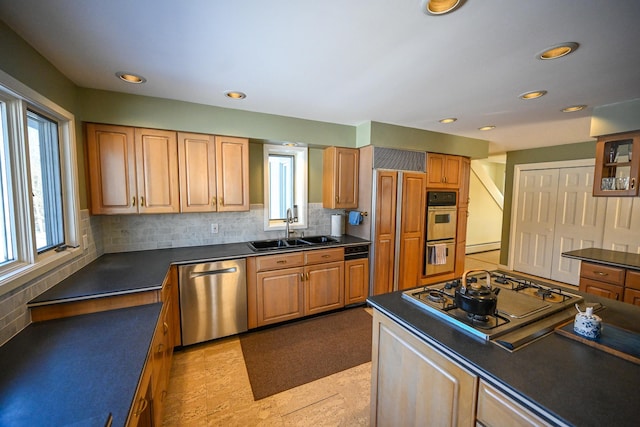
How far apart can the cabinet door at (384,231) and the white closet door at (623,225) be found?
336cm

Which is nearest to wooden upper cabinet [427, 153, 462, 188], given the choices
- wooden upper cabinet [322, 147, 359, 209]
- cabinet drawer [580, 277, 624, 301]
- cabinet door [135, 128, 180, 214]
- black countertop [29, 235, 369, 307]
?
wooden upper cabinet [322, 147, 359, 209]

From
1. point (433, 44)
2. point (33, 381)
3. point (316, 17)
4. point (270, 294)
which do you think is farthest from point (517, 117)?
point (33, 381)

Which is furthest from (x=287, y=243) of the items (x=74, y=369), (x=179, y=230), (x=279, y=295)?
(x=74, y=369)

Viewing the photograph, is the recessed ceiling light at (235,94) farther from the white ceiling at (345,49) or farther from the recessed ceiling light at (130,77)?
the recessed ceiling light at (130,77)

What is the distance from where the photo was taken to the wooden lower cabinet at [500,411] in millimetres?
818

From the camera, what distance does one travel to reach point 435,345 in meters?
1.11

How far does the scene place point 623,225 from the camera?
12.3 feet

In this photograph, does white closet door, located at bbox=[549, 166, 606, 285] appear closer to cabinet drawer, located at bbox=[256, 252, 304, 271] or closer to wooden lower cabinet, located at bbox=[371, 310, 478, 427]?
cabinet drawer, located at bbox=[256, 252, 304, 271]

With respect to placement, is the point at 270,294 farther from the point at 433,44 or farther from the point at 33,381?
the point at 433,44

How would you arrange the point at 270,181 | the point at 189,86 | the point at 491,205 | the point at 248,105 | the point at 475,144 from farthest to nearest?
the point at 491,205, the point at 475,144, the point at 270,181, the point at 248,105, the point at 189,86

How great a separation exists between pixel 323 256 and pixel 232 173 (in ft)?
4.57

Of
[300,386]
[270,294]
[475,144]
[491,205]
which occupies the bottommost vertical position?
[300,386]

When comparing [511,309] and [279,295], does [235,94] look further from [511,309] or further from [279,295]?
[511,309]

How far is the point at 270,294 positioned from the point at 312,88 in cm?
209
